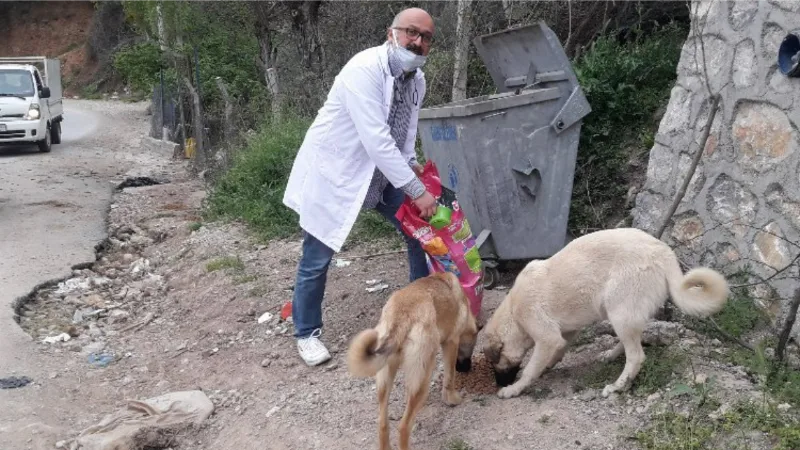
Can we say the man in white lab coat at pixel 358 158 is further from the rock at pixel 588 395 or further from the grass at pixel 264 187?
the grass at pixel 264 187

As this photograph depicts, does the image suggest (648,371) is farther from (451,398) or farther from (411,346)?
(411,346)

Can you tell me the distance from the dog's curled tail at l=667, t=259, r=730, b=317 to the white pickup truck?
1620 centimetres

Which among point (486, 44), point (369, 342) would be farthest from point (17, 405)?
point (486, 44)

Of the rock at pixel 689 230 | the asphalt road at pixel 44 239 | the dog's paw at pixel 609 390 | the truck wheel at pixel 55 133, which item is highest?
the rock at pixel 689 230

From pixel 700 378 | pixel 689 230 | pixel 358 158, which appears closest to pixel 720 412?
pixel 700 378

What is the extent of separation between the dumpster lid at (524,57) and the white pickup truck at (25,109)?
13.7 meters

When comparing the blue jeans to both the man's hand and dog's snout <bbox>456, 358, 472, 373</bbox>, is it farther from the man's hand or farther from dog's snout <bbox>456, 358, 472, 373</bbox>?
dog's snout <bbox>456, 358, 472, 373</bbox>

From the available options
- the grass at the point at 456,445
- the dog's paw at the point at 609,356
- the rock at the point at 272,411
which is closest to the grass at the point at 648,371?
the dog's paw at the point at 609,356


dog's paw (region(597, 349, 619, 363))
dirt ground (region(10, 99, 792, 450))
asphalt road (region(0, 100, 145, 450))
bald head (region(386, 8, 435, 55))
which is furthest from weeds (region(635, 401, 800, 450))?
asphalt road (region(0, 100, 145, 450))

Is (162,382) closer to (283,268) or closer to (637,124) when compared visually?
(283,268)

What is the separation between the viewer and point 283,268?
6.99 metres

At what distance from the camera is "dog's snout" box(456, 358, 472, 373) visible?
4281mm

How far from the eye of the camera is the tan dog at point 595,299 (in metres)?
3.68

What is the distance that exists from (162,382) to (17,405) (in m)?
0.86
